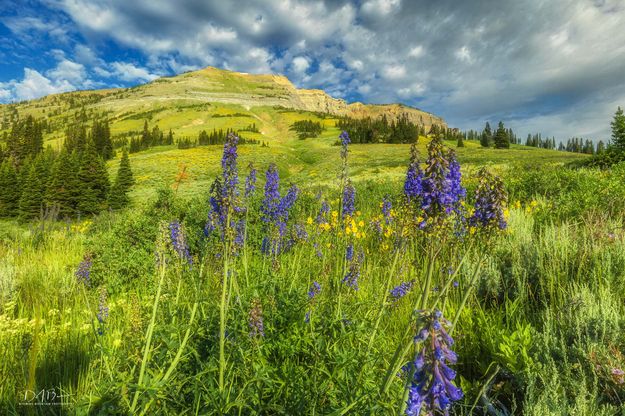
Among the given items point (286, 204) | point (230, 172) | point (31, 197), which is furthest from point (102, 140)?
point (230, 172)

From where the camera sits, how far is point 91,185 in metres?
36.5

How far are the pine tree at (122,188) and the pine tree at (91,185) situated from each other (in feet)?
6.87

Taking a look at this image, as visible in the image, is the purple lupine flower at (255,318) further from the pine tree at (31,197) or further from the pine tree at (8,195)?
the pine tree at (8,195)

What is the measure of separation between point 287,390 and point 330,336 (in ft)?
2.12

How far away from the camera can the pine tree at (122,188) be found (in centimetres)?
3170

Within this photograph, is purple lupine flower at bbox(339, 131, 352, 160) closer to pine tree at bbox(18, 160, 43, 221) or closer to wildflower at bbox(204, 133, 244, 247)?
wildflower at bbox(204, 133, 244, 247)

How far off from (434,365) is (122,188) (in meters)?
38.8

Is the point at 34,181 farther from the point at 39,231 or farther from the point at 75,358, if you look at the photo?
the point at 75,358

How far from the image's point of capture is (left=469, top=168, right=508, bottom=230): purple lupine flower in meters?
2.25

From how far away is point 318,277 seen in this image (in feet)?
14.7

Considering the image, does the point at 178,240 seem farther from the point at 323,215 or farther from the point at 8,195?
the point at 8,195

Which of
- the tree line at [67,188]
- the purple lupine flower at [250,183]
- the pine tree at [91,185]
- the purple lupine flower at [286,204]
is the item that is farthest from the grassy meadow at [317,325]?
the pine tree at [91,185]

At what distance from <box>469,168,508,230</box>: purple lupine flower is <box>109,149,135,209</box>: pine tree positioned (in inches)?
1320

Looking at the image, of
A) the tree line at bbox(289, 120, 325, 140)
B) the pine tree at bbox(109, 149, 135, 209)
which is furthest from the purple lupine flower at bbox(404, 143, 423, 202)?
the tree line at bbox(289, 120, 325, 140)
